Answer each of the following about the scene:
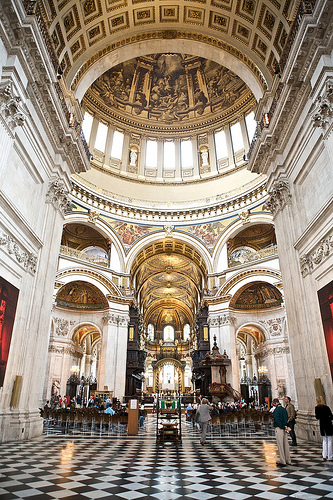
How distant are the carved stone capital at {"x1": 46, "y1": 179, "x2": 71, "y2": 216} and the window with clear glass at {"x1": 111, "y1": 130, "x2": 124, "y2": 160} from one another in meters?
15.1

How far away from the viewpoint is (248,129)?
81.3 feet

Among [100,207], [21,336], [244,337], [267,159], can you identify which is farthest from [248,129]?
[21,336]

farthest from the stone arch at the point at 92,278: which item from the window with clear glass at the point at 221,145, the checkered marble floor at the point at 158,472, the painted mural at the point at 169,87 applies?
the checkered marble floor at the point at 158,472

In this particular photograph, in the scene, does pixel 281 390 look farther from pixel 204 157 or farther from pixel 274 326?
pixel 204 157

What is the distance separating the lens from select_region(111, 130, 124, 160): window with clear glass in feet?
87.9

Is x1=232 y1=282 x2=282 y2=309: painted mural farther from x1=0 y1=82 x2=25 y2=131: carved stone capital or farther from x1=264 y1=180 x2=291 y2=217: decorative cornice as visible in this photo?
x1=0 y1=82 x2=25 y2=131: carved stone capital

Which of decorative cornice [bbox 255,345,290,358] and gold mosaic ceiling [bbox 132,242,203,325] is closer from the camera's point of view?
decorative cornice [bbox 255,345,290,358]

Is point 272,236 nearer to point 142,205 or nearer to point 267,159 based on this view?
point 142,205

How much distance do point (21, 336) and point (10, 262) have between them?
207cm

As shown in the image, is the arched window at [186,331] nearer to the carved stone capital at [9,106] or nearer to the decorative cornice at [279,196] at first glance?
the decorative cornice at [279,196]

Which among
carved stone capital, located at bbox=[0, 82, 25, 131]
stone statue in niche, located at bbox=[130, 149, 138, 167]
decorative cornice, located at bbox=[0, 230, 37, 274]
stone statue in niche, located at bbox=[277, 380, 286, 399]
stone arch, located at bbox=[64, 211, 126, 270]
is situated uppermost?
stone statue in niche, located at bbox=[130, 149, 138, 167]

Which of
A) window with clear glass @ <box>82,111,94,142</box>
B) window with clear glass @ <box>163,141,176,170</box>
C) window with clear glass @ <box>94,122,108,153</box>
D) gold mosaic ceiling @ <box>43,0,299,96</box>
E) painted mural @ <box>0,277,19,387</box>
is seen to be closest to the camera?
painted mural @ <box>0,277,19,387</box>

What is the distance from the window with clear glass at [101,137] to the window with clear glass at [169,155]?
5.04 metres

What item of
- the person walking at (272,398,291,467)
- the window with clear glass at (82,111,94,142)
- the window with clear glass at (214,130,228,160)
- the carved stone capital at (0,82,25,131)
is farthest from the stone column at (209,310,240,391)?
the carved stone capital at (0,82,25,131)
